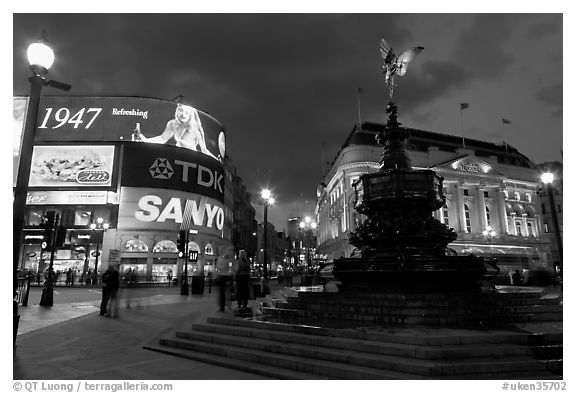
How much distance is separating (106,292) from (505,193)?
72.7 metres

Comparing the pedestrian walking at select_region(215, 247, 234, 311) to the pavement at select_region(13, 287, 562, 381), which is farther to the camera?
the pedestrian walking at select_region(215, 247, 234, 311)

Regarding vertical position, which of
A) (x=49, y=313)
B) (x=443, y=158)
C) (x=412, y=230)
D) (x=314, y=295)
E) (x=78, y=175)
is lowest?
(x=49, y=313)

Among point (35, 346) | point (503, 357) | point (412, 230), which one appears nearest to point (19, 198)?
point (35, 346)

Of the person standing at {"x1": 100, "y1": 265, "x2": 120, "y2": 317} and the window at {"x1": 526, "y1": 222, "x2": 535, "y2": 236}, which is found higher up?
the window at {"x1": 526, "y1": 222, "x2": 535, "y2": 236}

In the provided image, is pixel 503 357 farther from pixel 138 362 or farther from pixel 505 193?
pixel 505 193


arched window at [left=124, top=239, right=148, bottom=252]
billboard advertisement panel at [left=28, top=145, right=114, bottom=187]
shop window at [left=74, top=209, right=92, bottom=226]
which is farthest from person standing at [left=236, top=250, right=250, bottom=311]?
shop window at [left=74, top=209, right=92, bottom=226]

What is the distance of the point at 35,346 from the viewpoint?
25.9 feet

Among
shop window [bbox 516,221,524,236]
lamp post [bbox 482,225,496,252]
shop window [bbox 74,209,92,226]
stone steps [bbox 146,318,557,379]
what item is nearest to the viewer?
stone steps [bbox 146,318,557,379]

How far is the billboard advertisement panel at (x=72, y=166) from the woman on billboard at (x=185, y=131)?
5989 millimetres

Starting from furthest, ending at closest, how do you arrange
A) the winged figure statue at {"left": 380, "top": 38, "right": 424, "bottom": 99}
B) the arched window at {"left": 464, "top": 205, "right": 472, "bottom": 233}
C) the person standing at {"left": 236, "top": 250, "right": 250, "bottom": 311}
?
the arched window at {"left": 464, "top": 205, "right": 472, "bottom": 233}
the winged figure statue at {"left": 380, "top": 38, "right": 424, "bottom": 99}
the person standing at {"left": 236, "top": 250, "right": 250, "bottom": 311}

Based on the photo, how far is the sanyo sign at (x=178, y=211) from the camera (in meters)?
46.6

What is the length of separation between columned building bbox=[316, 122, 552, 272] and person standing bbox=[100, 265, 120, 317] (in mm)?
46744

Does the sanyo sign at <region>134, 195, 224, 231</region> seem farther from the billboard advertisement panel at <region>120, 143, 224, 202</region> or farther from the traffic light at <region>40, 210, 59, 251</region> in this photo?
the traffic light at <region>40, 210, 59, 251</region>

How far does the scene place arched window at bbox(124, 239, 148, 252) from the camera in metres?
46.2
